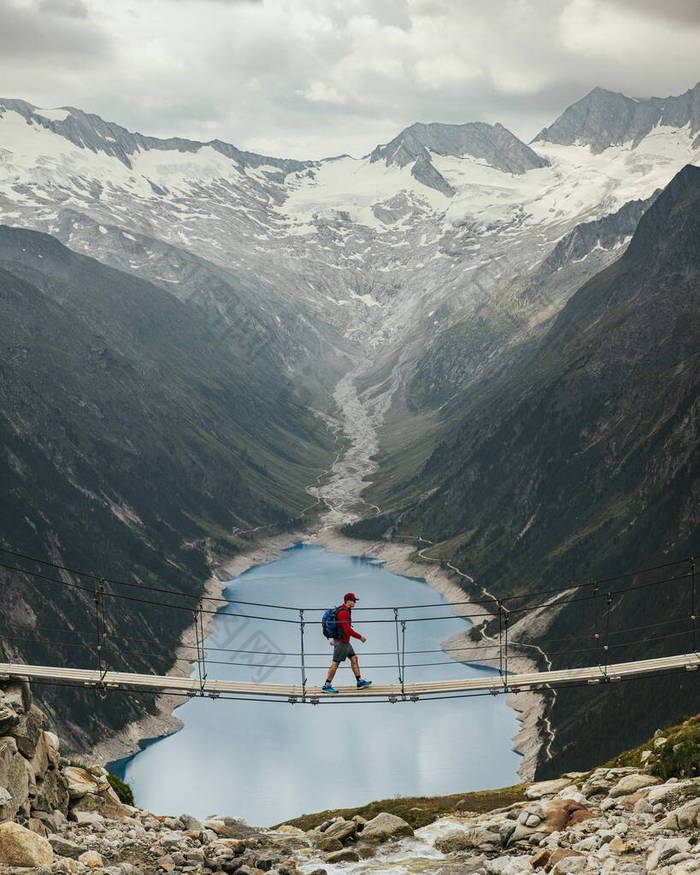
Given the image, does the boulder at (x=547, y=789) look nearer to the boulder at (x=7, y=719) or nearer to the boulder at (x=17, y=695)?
the boulder at (x=17, y=695)

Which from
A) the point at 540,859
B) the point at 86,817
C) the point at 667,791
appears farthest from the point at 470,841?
the point at 86,817

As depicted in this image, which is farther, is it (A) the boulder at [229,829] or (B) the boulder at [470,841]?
(A) the boulder at [229,829]

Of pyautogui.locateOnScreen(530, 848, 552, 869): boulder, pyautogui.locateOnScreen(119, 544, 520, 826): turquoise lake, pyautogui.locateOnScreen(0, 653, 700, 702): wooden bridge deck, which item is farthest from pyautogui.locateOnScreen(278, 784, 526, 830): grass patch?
pyautogui.locateOnScreen(119, 544, 520, 826): turquoise lake

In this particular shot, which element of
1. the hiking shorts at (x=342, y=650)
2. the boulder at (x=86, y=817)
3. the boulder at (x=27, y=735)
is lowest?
the boulder at (x=86, y=817)

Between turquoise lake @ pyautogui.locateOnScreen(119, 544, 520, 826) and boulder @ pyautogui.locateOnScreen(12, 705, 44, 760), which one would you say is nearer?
boulder @ pyautogui.locateOnScreen(12, 705, 44, 760)

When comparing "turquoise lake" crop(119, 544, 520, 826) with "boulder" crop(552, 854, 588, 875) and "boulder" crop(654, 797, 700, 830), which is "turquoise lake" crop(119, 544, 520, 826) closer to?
"boulder" crop(654, 797, 700, 830)

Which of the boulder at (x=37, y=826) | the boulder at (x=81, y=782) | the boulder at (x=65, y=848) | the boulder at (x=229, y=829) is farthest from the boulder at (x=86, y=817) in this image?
the boulder at (x=229, y=829)

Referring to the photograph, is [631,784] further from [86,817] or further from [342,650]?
[86,817]
